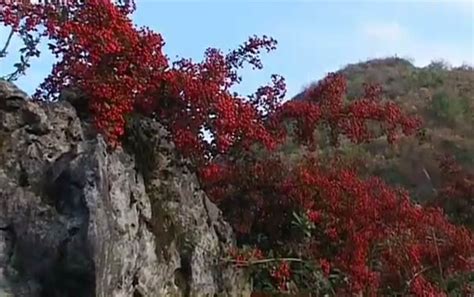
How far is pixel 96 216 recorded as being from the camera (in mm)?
5266

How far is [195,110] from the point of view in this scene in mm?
6918

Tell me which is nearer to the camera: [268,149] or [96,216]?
[96,216]

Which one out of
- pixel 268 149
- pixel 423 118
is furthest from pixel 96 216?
pixel 423 118

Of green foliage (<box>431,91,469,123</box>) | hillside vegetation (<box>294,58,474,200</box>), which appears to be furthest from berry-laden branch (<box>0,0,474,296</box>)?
green foliage (<box>431,91,469,123</box>)

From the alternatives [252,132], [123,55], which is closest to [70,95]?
[123,55]

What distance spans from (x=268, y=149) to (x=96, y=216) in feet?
8.80

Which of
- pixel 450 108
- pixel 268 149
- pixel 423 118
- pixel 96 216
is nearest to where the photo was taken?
pixel 96 216

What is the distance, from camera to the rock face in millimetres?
5254

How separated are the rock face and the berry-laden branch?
10.1 inches

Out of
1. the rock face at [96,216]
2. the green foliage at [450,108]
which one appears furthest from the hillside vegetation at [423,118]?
the rock face at [96,216]

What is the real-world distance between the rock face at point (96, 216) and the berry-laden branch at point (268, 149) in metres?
0.26

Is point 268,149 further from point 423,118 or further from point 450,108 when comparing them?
point 450,108

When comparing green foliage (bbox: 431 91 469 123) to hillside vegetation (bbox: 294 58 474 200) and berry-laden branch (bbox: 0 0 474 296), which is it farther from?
berry-laden branch (bbox: 0 0 474 296)

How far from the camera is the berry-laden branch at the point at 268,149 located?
6.65m
